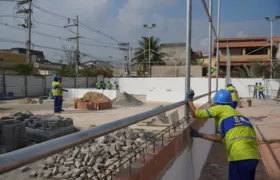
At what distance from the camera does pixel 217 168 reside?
500cm

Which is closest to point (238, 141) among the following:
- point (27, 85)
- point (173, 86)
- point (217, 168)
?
point (217, 168)

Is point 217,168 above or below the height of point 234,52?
below

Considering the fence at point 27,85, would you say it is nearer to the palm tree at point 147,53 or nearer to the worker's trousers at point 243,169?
the palm tree at point 147,53

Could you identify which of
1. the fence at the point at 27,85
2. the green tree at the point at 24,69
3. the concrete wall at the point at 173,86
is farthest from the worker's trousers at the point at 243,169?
the green tree at the point at 24,69

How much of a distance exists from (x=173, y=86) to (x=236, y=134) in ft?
81.1

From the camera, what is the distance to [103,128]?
4.71ft

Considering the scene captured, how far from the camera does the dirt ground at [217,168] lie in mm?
4571

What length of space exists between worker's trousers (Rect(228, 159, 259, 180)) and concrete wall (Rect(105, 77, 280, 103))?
15.0m

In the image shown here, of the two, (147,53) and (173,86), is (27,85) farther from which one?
(147,53)

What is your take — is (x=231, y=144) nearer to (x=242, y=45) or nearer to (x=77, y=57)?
(x=77, y=57)

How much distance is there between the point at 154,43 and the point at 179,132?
116ft

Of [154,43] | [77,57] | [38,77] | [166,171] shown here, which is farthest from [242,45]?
[166,171]

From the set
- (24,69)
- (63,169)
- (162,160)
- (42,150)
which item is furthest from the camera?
(24,69)

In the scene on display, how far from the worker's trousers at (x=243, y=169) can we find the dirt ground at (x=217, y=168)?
1.91 meters
